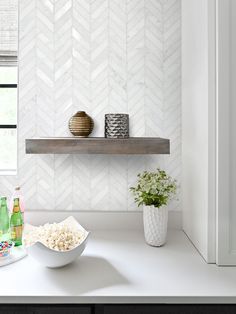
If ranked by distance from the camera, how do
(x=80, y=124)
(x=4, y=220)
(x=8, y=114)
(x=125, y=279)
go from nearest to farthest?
(x=125, y=279), (x=4, y=220), (x=80, y=124), (x=8, y=114)

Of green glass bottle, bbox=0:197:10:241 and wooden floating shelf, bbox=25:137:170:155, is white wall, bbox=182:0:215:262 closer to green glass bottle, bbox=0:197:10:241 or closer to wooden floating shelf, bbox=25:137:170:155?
wooden floating shelf, bbox=25:137:170:155

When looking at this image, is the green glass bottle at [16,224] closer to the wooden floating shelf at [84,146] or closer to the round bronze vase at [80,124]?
the wooden floating shelf at [84,146]

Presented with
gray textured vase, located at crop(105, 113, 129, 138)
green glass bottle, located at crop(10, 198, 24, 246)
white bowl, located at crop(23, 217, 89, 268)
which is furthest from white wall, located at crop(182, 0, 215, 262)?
green glass bottle, located at crop(10, 198, 24, 246)

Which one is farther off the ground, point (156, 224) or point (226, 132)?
point (226, 132)

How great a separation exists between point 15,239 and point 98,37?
1203mm

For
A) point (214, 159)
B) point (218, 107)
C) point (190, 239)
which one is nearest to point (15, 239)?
point (190, 239)

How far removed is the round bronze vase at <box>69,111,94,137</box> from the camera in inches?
62.8

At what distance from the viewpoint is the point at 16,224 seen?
1.42 metres

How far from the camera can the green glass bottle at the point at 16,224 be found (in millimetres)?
1397

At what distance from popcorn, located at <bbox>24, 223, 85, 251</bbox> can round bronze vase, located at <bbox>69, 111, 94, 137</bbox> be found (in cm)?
58

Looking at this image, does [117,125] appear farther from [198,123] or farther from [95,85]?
[198,123]

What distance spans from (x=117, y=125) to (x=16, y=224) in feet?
2.38

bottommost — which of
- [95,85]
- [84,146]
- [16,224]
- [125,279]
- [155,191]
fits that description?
[125,279]

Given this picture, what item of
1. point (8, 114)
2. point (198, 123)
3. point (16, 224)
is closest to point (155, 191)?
point (198, 123)
